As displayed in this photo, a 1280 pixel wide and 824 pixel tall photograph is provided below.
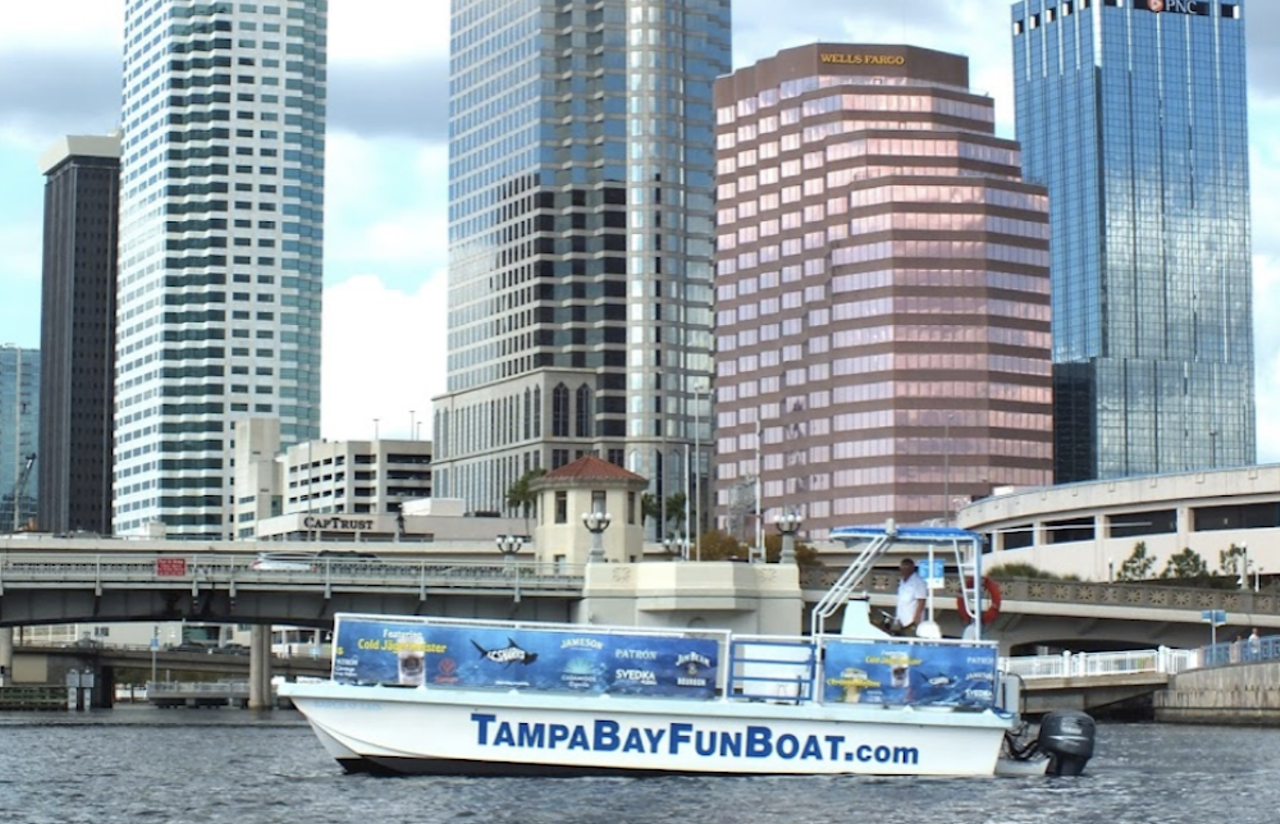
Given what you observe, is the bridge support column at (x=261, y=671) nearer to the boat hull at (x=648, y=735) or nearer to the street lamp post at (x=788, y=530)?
the street lamp post at (x=788, y=530)

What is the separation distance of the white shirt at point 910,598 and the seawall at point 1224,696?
1572 inches

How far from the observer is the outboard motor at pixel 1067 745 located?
182 feet

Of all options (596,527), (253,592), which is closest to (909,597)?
(596,527)

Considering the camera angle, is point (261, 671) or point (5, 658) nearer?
point (261, 671)

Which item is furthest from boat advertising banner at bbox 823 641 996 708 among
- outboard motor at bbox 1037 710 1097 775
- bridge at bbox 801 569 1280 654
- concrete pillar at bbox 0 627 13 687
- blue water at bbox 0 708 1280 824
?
concrete pillar at bbox 0 627 13 687

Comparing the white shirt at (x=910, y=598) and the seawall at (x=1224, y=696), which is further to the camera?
the seawall at (x=1224, y=696)

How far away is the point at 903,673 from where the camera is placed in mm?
53562

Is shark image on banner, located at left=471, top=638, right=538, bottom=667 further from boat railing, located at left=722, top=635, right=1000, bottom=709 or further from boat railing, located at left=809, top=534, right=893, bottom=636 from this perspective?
boat railing, located at left=809, top=534, right=893, bottom=636

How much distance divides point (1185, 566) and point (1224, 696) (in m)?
62.1

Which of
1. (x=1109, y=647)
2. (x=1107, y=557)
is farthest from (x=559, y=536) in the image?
(x=1107, y=557)

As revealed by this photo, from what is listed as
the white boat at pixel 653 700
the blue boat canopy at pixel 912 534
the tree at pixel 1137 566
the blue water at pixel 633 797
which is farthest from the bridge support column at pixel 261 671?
the white boat at pixel 653 700

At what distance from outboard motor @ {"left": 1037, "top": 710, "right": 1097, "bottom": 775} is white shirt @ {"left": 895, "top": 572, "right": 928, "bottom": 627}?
14.4ft

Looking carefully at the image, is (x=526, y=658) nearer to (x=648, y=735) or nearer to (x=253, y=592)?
(x=648, y=735)

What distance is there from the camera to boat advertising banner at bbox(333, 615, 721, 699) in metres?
53.2
